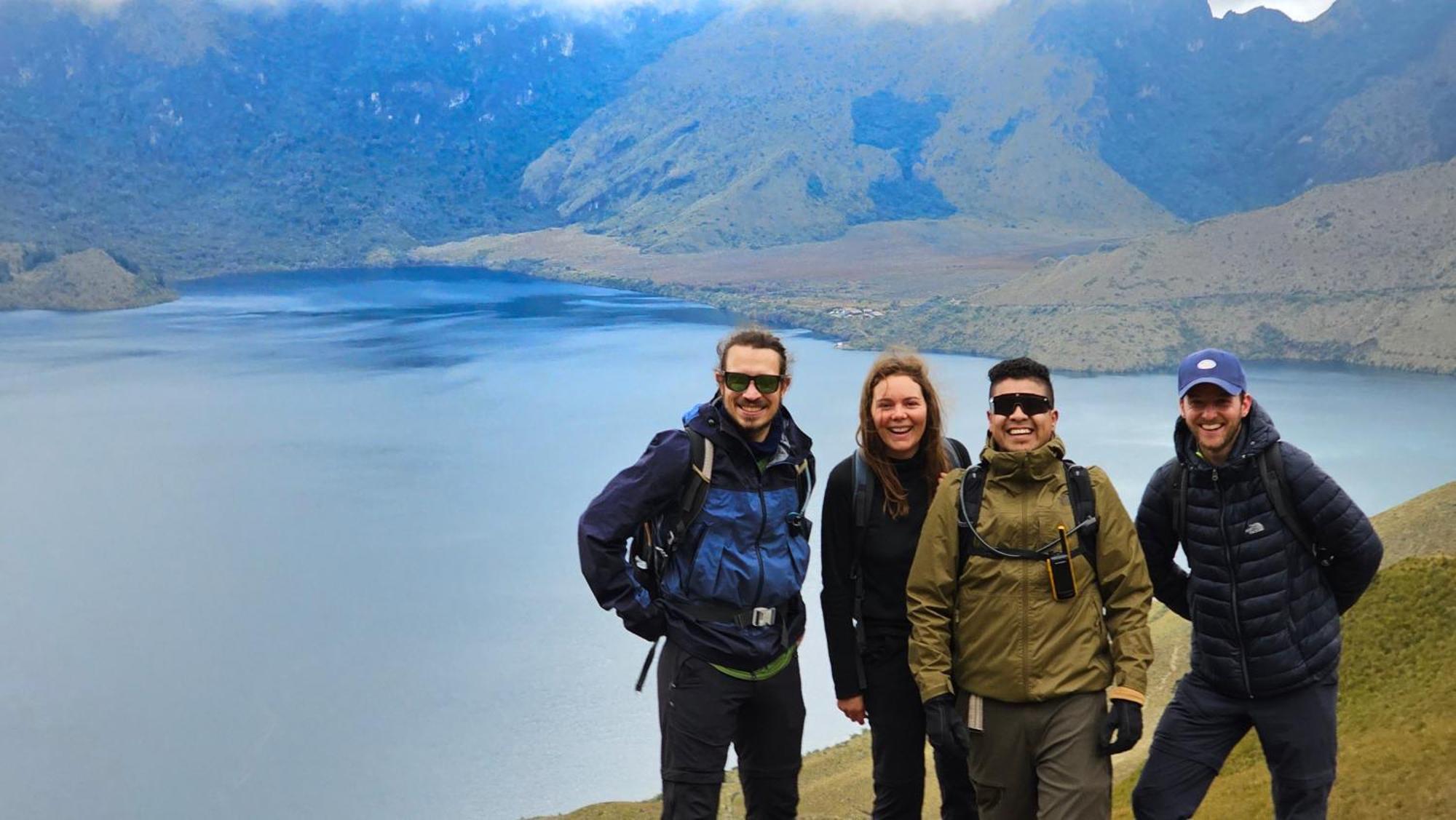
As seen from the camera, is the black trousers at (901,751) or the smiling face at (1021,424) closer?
the smiling face at (1021,424)

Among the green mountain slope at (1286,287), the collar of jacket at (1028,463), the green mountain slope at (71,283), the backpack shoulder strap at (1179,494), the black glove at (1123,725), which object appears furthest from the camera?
the green mountain slope at (71,283)

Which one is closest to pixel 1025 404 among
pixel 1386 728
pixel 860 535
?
pixel 860 535

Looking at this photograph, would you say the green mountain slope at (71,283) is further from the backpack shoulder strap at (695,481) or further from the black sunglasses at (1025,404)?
→ the black sunglasses at (1025,404)

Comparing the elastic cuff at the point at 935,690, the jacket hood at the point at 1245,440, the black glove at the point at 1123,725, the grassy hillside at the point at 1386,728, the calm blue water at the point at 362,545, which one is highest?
the jacket hood at the point at 1245,440

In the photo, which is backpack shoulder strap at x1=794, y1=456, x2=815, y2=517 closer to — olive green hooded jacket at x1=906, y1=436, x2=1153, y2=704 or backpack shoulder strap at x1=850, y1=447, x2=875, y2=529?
backpack shoulder strap at x1=850, y1=447, x2=875, y2=529

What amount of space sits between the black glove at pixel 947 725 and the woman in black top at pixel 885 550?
1.30ft

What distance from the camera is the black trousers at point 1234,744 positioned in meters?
4.75

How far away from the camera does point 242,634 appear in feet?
149

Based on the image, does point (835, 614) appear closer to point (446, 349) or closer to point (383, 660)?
point (383, 660)

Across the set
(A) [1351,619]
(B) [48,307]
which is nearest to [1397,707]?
(A) [1351,619]

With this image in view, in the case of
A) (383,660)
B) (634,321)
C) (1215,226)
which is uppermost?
(1215,226)

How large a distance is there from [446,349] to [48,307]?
70.8 m

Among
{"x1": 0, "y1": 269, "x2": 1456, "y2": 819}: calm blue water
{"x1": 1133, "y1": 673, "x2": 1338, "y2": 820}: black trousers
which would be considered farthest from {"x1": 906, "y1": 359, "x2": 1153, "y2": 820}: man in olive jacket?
{"x1": 0, "y1": 269, "x2": 1456, "y2": 819}: calm blue water

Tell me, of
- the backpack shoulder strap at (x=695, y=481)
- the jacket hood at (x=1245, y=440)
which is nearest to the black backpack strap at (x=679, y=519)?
the backpack shoulder strap at (x=695, y=481)
